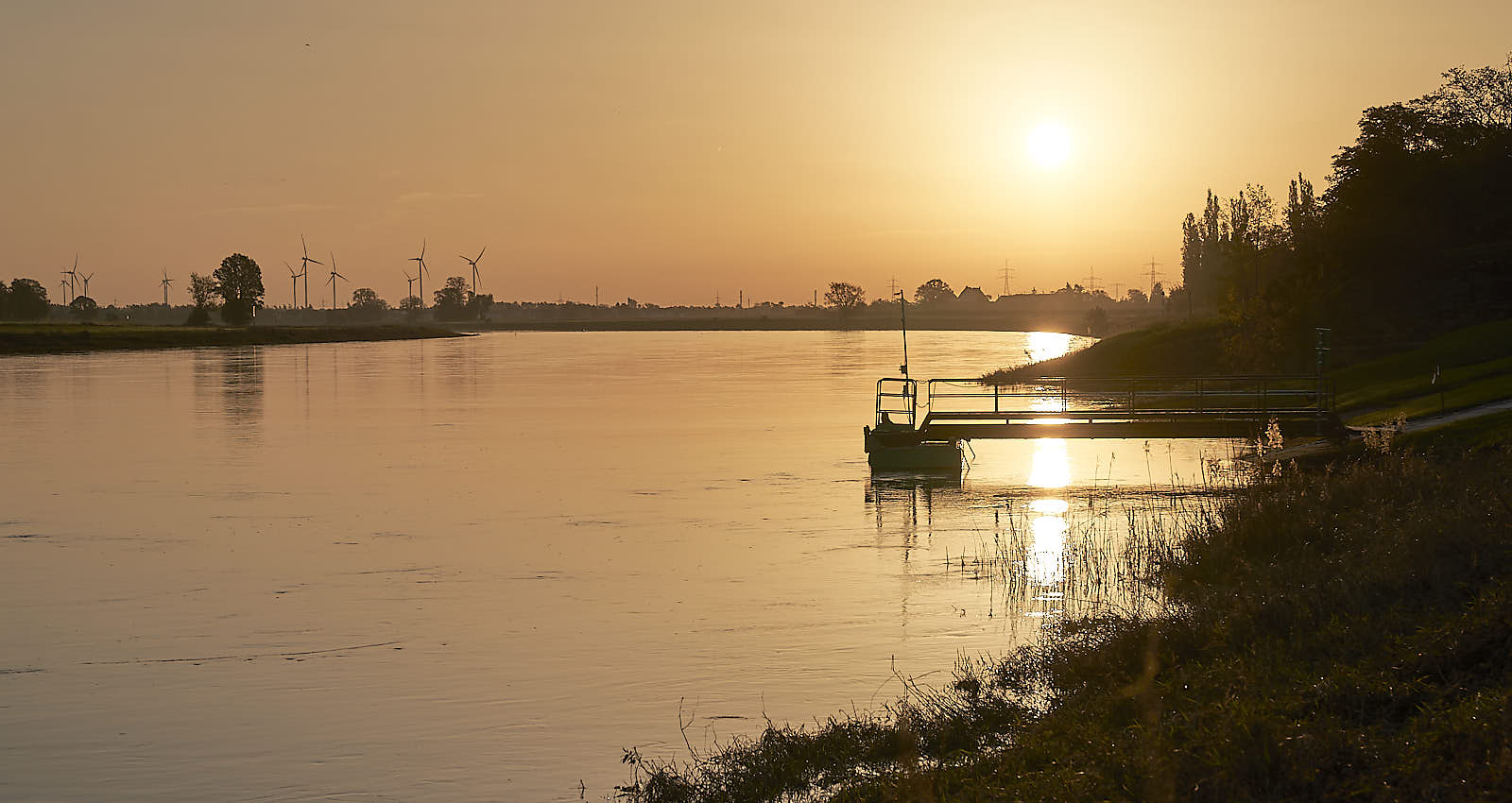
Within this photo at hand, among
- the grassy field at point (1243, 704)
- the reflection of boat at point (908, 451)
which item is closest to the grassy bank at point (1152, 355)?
the reflection of boat at point (908, 451)

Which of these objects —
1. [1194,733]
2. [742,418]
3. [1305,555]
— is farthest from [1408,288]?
[1194,733]

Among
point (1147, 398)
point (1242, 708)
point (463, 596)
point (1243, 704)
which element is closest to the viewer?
point (1242, 708)

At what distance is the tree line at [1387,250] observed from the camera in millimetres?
76062

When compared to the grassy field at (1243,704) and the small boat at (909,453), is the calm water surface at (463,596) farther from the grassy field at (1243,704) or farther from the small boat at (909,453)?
the grassy field at (1243,704)

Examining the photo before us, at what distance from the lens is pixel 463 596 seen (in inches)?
968

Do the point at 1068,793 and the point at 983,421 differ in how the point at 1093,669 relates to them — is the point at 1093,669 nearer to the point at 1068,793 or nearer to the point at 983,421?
the point at 1068,793

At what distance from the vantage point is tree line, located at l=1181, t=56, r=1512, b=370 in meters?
76.1

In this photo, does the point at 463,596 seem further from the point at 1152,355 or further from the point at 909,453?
the point at 1152,355

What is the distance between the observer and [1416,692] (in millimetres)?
11875

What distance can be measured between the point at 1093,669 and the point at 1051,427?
2854 cm

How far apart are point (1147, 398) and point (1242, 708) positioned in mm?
58671

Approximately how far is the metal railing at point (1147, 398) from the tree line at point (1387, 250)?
20.4 ft

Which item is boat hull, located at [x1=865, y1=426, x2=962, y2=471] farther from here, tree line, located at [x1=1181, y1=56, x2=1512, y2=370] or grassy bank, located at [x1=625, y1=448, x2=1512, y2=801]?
tree line, located at [x1=1181, y1=56, x2=1512, y2=370]

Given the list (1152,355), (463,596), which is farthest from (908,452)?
(1152,355)
